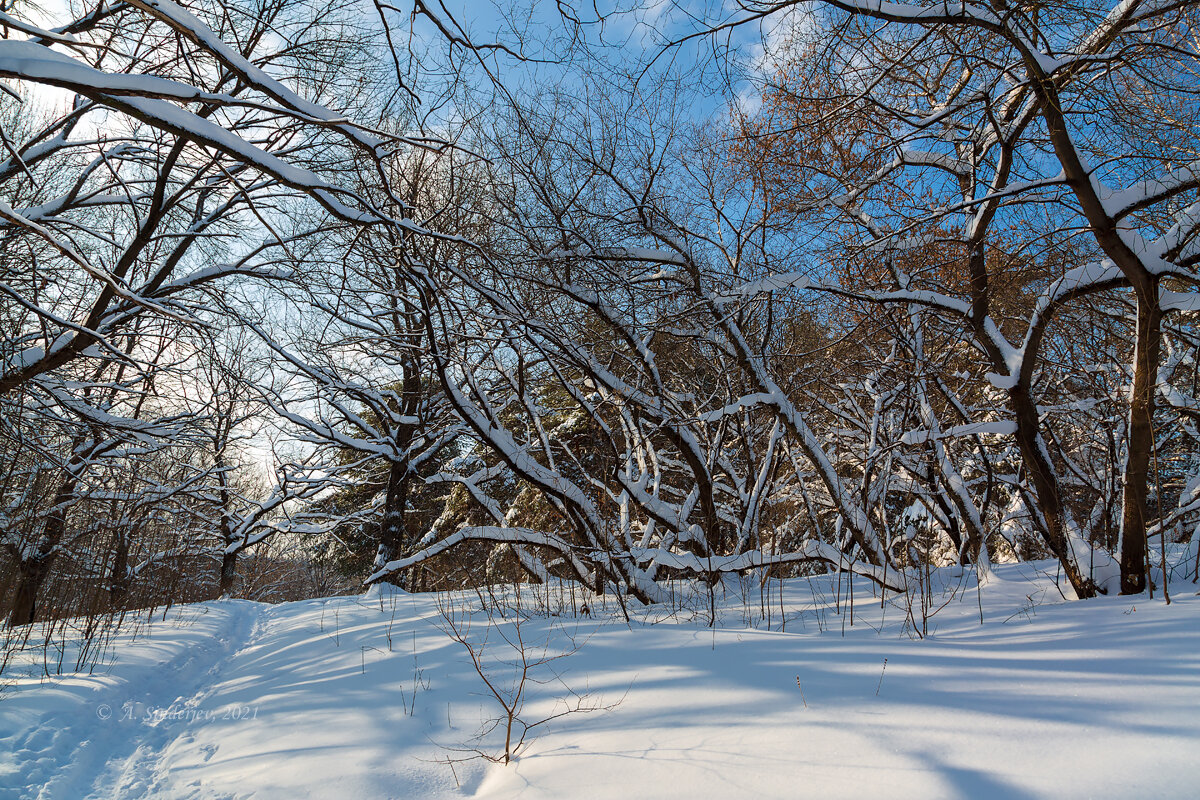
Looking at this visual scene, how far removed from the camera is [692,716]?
Answer: 250 centimetres

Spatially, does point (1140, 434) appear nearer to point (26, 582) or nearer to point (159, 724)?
point (159, 724)

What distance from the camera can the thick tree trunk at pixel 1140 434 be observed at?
12.8 feet

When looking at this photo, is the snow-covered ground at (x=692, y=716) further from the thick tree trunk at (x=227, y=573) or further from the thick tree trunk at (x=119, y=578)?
the thick tree trunk at (x=227, y=573)

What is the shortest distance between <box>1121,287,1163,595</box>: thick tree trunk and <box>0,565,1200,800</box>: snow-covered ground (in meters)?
0.43

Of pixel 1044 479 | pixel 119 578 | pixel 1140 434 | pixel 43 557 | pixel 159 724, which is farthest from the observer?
pixel 43 557

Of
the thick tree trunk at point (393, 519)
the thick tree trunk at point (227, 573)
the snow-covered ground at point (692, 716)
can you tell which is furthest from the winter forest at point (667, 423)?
the thick tree trunk at point (227, 573)

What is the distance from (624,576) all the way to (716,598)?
1028 mm

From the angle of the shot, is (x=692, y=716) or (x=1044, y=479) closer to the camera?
(x=692, y=716)

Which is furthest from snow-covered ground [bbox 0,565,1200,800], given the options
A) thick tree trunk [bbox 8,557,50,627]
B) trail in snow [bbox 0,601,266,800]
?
thick tree trunk [bbox 8,557,50,627]

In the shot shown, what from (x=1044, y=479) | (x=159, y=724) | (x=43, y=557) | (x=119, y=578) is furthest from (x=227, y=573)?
(x=1044, y=479)

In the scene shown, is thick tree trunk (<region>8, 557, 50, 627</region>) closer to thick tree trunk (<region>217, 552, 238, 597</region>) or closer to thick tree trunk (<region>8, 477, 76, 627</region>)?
thick tree trunk (<region>8, 477, 76, 627</region>)

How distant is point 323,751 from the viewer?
9.26ft

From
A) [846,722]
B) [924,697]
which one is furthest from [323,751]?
[924,697]

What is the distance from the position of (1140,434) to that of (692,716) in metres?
3.72
